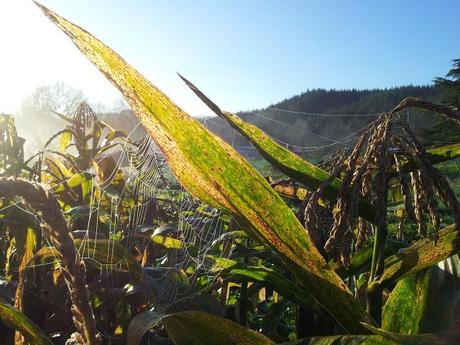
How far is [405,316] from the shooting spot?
28.3 inches

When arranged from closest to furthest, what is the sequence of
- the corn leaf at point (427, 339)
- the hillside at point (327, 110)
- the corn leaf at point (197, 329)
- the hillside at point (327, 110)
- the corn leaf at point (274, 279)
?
the corn leaf at point (427, 339)
the corn leaf at point (197, 329)
the corn leaf at point (274, 279)
the hillside at point (327, 110)
the hillside at point (327, 110)

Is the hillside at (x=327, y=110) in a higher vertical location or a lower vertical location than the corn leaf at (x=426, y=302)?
higher

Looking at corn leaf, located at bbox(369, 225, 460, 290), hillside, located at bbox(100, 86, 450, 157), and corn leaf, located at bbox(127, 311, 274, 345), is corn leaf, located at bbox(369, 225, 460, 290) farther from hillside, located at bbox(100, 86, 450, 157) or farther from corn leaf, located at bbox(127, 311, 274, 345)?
hillside, located at bbox(100, 86, 450, 157)

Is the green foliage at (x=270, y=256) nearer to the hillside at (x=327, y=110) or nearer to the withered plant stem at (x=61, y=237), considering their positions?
the withered plant stem at (x=61, y=237)

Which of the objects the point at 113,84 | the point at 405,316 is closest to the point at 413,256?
the point at 405,316

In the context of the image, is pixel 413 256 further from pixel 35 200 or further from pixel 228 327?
pixel 35 200

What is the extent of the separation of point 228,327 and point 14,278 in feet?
3.32

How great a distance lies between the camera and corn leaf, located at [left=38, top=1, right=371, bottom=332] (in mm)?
520

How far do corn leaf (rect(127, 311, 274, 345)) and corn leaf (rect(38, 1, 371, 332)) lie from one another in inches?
4.1

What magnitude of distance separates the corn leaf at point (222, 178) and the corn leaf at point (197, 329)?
0.10m

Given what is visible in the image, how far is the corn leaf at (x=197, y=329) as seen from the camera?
620mm

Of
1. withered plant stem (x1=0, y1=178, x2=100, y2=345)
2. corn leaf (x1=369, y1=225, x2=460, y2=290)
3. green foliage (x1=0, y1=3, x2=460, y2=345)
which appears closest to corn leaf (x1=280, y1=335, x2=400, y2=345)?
green foliage (x1=0, y1=3, x2=460, y2=345)

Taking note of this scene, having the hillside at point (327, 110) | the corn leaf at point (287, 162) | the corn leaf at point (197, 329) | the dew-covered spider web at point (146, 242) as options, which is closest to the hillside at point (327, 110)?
the hillside at point (327, 110)

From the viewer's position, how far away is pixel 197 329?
656 mm
